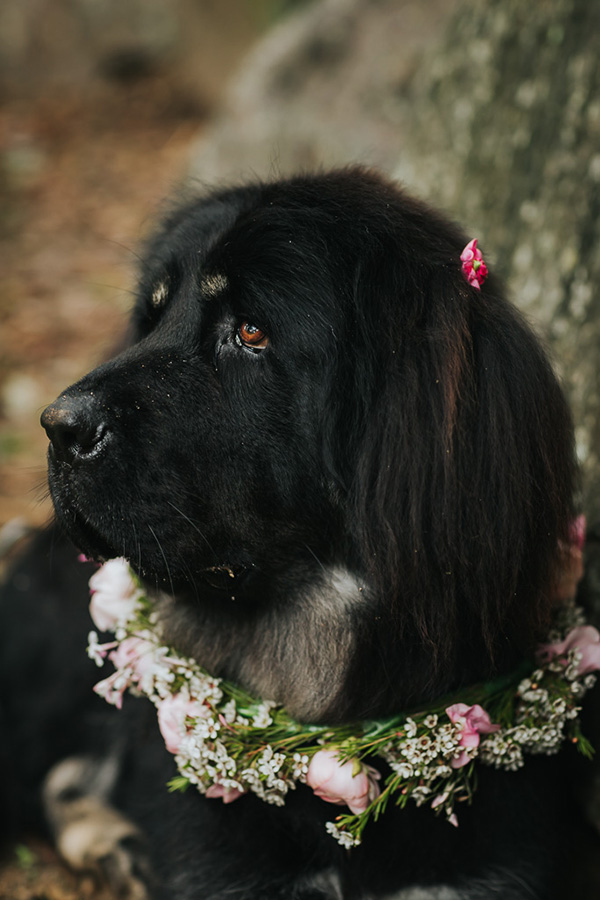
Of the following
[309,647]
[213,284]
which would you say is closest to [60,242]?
[213,284]

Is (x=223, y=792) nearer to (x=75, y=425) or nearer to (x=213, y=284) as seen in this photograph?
(x=75, y=425)

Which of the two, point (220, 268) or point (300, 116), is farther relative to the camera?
point (300, 116)

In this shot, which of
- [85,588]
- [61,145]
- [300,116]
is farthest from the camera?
[61,145]

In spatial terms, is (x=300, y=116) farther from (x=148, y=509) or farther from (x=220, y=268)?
(x=148, y=509)

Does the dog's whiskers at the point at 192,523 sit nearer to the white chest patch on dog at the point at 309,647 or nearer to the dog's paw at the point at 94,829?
the white chest patch on dog at the point at 309,647

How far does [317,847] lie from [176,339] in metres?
1.29

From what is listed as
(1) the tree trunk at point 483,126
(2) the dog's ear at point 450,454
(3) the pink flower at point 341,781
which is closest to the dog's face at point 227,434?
(2) the dog's ear at point 450,454

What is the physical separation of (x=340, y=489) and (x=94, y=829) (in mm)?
1597

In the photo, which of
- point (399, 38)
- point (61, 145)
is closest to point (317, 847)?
point (399, 38)

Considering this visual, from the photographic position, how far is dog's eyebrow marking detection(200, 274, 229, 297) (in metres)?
2.36

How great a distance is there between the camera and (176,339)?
2.44 meters

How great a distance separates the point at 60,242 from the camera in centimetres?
762

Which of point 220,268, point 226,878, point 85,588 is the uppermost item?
point 220,268

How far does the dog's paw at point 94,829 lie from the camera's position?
9.84 ft
